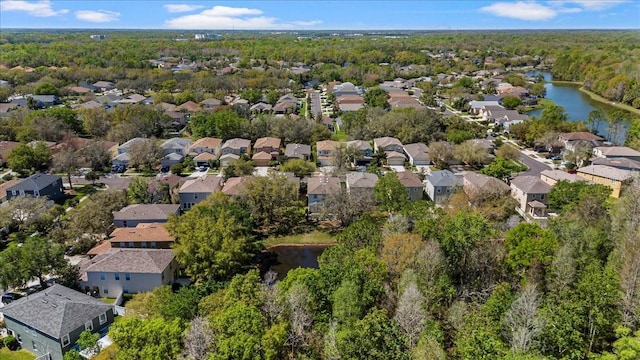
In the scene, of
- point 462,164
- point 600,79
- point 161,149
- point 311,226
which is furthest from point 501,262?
point 600,79

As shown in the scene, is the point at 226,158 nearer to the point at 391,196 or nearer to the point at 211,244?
the point at 391,196

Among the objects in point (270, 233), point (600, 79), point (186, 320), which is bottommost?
point (270, 233)

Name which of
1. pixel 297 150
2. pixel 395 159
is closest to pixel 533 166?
pixel 395 159

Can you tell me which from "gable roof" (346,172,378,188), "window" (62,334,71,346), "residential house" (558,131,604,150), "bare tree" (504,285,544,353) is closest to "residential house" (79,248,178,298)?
"window" (62,334,71,346)

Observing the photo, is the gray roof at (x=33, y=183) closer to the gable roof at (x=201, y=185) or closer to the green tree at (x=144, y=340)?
the gable roof at (x=201, y=185)

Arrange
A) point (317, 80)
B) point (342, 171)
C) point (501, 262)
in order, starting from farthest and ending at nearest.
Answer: point (317, 80)
point (342, 171)
point (501, 262)

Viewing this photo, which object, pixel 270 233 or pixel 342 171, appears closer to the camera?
pixel 270 233

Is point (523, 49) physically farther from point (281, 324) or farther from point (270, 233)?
point (281, 324)
